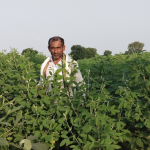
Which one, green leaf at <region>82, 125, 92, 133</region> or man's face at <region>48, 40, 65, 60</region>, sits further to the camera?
man's face at <region>48, 40, 65, 60</region>

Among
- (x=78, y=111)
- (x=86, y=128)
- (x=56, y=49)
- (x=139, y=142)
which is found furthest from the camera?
(x=56, y=49)

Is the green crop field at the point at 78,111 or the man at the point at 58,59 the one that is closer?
the green crop field at the point at 78,111

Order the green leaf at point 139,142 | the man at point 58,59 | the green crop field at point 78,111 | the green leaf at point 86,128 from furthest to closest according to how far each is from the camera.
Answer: the man at point 58,59, the green leaf at point 139,142, the green crop field at point 78,111, the green leaf at point 86,128

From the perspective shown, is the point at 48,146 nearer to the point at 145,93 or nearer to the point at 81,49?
the point at 145,93

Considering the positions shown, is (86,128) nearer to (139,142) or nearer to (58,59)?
(139,142)

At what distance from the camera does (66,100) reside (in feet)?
9.04

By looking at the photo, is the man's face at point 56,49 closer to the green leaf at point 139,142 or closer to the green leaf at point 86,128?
the green leaf at point 86,128

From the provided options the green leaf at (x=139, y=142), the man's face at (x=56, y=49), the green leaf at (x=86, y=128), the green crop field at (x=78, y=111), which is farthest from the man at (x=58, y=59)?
the green leaf at (x=139, y=142)

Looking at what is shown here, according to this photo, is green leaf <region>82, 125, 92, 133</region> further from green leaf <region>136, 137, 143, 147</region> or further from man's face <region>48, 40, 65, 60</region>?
man's face <region>48, 40, 65, 60</region>

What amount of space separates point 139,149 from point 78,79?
1.44 m

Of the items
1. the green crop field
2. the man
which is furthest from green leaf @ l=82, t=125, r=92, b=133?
the man

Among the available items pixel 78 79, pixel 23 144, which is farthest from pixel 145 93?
pixel 23 144

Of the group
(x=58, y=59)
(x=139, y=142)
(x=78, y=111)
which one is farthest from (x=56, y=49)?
(x=139, y=142)

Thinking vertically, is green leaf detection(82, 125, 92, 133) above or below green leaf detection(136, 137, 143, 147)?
above
